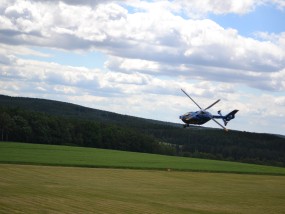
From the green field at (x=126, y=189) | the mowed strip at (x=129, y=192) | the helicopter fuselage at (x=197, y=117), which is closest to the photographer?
the helicopter fuselage at (x=197, y=117)

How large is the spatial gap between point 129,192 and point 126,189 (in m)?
1.97

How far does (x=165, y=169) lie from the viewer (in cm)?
7056

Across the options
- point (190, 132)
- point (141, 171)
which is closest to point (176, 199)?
point (141, 171)

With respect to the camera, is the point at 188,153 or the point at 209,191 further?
the point at 188,153

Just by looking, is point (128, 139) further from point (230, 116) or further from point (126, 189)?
point (230, 116)

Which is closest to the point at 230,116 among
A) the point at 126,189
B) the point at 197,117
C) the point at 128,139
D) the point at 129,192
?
the point at 197,117

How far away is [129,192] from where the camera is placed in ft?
146

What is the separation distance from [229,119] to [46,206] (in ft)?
44.5

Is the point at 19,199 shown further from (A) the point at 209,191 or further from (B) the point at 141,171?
(B) the point at 141,171

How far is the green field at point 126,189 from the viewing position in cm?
3347

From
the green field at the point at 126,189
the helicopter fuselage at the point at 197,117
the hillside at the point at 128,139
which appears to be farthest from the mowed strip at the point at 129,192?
the hillside at the point at 128,139

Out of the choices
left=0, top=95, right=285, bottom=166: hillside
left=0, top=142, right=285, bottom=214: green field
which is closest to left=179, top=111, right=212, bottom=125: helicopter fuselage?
left=0, top=142, right=285, bottom=214: green field

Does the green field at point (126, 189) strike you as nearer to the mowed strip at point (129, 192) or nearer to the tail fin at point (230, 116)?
the mowed strip at point (129, 192)

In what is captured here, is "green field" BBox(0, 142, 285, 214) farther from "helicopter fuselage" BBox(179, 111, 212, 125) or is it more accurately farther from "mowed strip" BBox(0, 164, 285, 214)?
"helicopter fuselage" BBox(179, 111, 212, 125)
